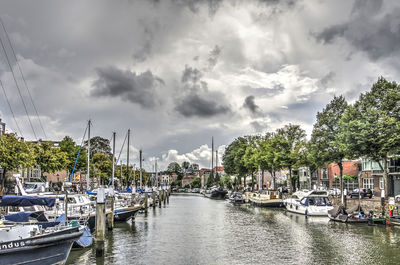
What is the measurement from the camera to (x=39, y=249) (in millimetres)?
17938

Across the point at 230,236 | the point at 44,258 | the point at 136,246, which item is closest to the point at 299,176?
the point at 230,236

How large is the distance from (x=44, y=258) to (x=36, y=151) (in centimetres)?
4529

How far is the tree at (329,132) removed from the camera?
52.7m

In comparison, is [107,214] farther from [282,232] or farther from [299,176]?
[299,176]

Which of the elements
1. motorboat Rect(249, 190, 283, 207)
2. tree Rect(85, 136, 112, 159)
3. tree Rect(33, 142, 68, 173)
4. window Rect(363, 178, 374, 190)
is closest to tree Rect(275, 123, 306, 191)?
motorboat Rect(249, 190, 283, 207)

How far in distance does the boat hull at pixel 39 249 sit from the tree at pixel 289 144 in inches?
2079

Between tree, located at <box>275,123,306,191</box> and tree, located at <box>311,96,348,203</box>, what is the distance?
11.8 m

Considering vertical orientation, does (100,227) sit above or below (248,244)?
above

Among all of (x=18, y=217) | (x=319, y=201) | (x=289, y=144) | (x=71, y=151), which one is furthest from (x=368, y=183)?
(x=71, y=151)

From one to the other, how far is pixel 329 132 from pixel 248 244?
30.7 m

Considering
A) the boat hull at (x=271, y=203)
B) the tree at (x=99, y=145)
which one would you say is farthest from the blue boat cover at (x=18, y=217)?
the tree at (x=99, y=145)

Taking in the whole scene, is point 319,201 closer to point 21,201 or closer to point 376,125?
point 376,125

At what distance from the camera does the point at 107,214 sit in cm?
3416

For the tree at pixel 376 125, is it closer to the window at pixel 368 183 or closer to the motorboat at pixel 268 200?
the motorboat at pixel 268 200
